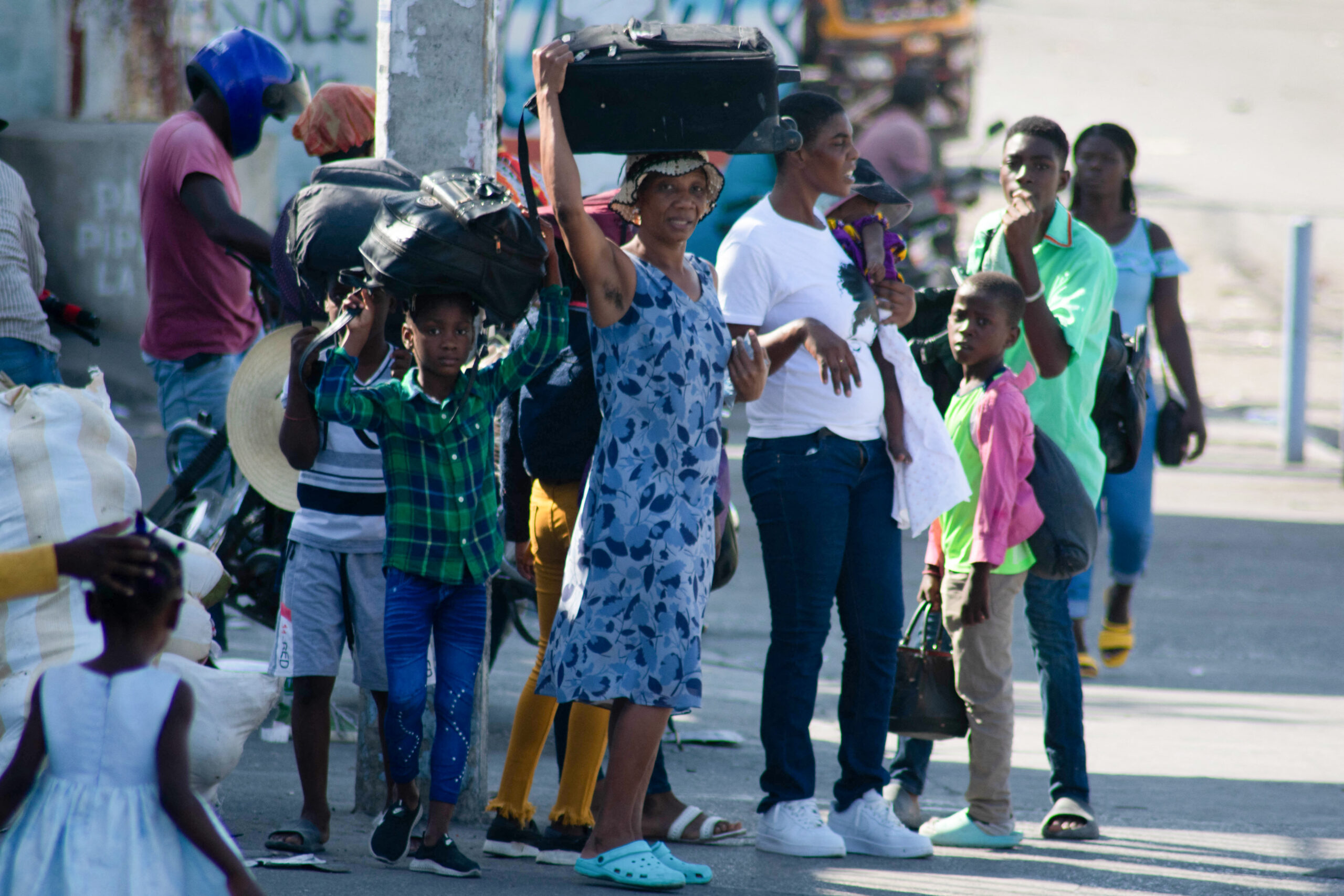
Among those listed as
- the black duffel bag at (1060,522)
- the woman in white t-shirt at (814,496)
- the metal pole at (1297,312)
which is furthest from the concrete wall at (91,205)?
the metal pole at (1297,312)

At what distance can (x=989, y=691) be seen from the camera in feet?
15.2

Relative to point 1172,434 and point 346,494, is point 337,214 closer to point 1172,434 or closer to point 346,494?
point 346,494

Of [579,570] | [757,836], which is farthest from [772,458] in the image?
[757,836]

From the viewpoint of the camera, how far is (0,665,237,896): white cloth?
2578 millimetres

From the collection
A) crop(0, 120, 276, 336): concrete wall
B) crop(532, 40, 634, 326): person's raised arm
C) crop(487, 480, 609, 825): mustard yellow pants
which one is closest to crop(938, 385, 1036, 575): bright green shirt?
crop(487, 480, 609, 825): mustard yellow pants

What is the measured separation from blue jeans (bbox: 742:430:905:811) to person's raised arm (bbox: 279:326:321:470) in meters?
1.19

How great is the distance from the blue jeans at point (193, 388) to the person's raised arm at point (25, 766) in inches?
118

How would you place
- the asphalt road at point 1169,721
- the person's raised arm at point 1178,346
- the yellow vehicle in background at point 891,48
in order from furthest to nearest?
1. the yellow vehicle in background at point 891,48
2. the person's raised arm at point 1178,346
3. the asphalt road at point 1169,721

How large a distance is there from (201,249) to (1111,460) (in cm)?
325

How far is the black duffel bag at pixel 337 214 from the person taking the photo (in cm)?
401

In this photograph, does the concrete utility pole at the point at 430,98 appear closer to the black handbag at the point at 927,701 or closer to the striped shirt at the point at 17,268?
the black handbag at the point at 927,701

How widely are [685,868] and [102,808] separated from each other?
176 centimetres

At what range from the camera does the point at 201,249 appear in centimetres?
552

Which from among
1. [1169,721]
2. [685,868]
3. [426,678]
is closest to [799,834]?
[685,868]
